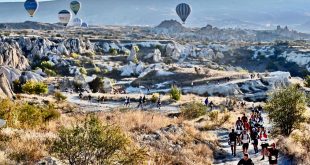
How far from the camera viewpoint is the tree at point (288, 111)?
85.5 ft

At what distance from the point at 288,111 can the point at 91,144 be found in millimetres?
16509

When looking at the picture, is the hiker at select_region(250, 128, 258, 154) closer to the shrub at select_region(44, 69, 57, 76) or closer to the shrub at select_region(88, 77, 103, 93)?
the shrub at select_region(88, 77, 103, 93)

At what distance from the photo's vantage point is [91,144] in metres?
12.6

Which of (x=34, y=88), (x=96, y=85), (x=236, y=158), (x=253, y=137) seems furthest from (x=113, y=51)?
(x=236, y=158)

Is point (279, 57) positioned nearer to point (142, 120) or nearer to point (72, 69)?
point (72, 69)

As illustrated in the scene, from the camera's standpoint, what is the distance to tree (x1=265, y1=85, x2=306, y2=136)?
2606 cm

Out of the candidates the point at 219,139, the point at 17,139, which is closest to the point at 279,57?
the point at 219,139

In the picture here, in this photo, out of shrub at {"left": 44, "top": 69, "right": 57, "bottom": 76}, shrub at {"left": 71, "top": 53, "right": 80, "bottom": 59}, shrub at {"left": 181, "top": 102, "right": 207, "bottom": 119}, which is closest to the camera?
shrub at {"left": 181, "top": 102, "right": 207, "bottom": 119}

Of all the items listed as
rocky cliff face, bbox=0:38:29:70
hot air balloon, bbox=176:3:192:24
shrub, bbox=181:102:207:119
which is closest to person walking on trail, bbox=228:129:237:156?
shrub, bbox=181:102:207:119

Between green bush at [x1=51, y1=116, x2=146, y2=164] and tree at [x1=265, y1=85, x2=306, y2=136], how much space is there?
1516 centimetres

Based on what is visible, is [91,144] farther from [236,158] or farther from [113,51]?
[113,51]

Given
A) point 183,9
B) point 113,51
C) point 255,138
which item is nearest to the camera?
point 255,138

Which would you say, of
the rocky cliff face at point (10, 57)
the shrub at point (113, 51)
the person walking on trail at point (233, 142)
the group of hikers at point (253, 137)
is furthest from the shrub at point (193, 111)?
the shrub at point (113, 51)

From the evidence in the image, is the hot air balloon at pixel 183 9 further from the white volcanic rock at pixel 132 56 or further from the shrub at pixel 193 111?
the shrub at pixel 193 111
